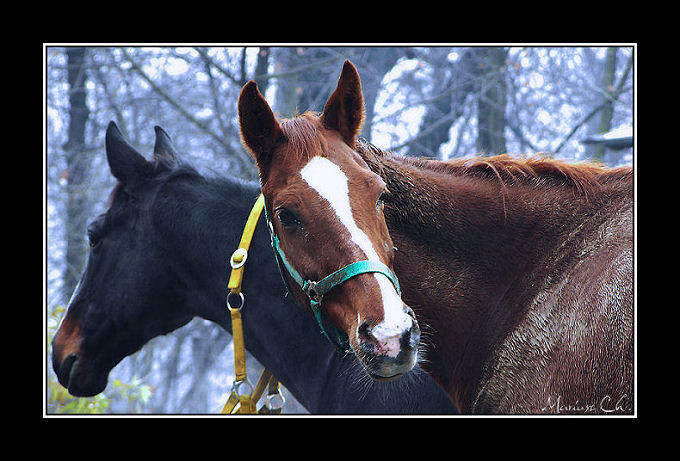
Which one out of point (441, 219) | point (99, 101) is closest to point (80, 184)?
point (99, 101)

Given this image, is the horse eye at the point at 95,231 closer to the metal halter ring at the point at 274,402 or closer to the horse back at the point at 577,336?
the metal halter ring at the point at 274,402

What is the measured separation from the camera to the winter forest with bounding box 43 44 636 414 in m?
7.86

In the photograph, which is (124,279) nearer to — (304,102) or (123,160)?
(123,160)

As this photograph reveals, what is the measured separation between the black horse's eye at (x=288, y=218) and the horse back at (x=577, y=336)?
1017mm

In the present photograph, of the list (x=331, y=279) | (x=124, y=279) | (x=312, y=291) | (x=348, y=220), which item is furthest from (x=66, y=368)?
(x=348, y=220)

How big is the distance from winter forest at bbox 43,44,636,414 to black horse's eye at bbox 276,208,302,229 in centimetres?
498

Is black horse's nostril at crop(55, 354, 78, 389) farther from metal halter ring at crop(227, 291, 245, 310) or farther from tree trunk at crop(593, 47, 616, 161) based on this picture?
tree trunk at crop(593, 47, 616, 161)


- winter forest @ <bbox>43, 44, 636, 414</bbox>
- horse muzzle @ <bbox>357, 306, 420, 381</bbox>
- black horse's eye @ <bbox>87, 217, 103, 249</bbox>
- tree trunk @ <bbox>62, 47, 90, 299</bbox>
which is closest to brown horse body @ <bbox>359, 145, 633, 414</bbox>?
horse muzzle @ <bbox>357, 306, 420, 381</bbox>

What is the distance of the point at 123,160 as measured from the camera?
11.6ft

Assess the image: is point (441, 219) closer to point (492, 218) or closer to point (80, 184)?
point (492, 218)

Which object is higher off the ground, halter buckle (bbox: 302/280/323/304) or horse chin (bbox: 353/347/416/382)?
halter buckle (bbox: 302/280/323/304)

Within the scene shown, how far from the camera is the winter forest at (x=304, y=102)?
7855 millimetres

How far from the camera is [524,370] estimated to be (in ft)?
8.26
